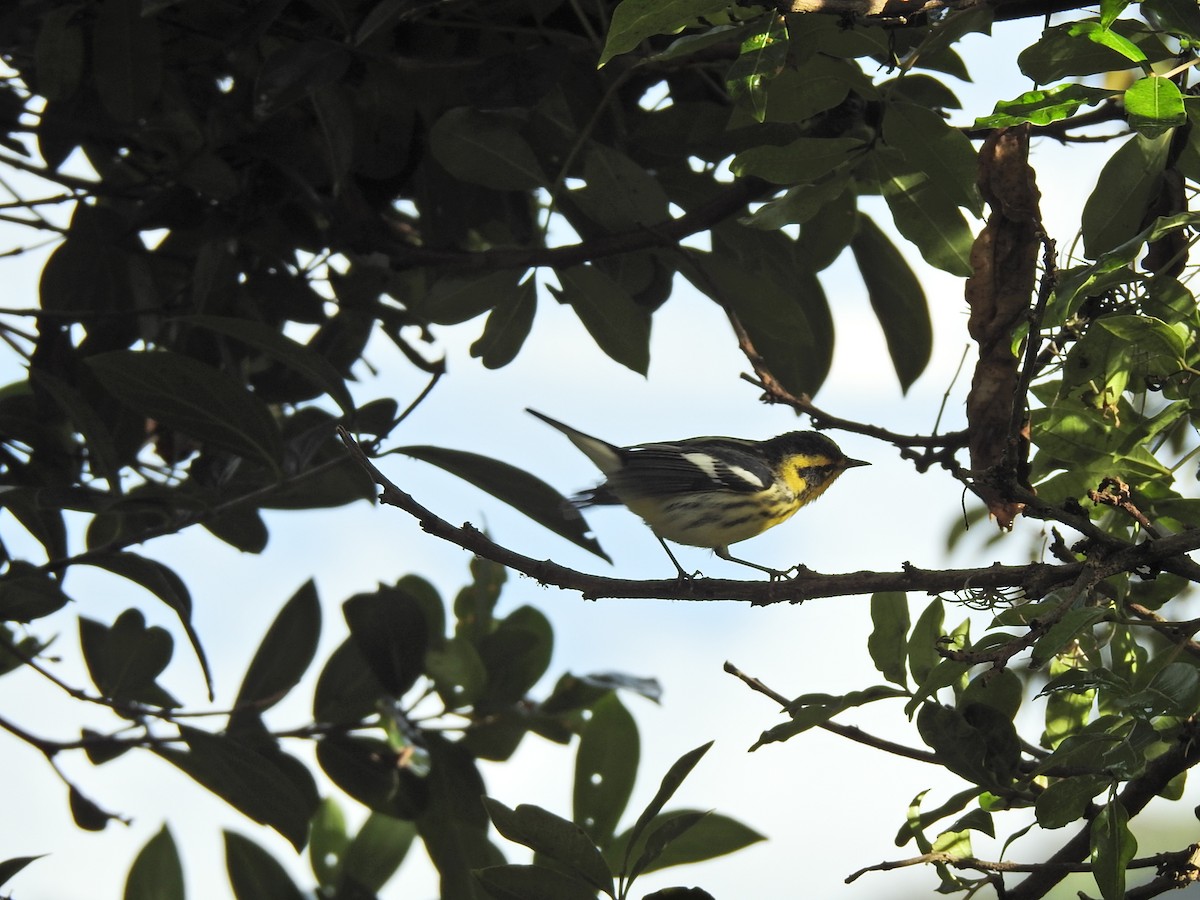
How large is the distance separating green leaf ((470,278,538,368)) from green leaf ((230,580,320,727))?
0.84 metres

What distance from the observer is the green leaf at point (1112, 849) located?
146cm

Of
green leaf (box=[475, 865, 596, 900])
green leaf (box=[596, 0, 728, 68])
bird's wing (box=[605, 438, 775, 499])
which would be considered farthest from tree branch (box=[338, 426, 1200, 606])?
bird's wing (box=[605, 438, 775, 499])

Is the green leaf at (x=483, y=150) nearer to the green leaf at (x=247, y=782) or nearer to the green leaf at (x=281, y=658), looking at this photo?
the green leaf at (x=281, y=658)

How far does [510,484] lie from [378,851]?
111 centimetres

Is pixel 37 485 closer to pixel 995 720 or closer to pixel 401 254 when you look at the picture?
pixel 401 254

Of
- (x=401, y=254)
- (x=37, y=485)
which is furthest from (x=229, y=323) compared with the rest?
(x=37, y=485)

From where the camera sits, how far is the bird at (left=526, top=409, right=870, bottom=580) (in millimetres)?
3492

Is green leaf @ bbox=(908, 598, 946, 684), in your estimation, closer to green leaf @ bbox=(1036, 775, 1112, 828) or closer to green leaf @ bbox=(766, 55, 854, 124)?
green leaf @ bbox=(1036, 775, 1112, 828)

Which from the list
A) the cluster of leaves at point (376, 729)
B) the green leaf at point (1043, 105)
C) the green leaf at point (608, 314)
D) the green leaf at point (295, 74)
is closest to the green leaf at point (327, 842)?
the cluster of leaves at point (376, 729)

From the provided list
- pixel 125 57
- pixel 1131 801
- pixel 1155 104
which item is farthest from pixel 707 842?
pixel 125 57

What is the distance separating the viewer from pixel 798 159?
1.83 meters

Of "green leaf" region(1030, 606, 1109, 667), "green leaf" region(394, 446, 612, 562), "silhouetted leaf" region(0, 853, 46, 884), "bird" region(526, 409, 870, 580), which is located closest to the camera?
"green leaf" region(1030, 606, 1109, 667)

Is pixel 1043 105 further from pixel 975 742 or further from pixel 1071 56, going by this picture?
pixel 975 742

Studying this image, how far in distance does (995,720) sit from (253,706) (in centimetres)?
180
